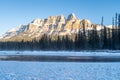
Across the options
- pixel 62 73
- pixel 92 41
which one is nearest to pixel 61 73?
pixel 62 73

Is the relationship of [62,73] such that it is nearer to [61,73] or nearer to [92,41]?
[61,73]

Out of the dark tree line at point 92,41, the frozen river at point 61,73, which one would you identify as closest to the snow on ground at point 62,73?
the frozen river at point 61,73

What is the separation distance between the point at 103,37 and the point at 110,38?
4590 mm

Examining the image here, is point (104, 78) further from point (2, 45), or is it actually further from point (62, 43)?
point (2, 45)

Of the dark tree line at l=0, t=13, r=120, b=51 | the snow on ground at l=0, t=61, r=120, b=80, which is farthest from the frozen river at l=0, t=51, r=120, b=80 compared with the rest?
the dark tree line at l=0, t=13, r=120, b=51

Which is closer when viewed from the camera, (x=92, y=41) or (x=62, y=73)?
(x=62, y=73)

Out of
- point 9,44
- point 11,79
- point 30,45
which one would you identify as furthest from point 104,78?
point 9,44

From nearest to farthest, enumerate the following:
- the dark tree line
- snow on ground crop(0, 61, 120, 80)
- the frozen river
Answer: snow on ground crop(0, 61, 120, 80) < the frozen river < the dark tree line

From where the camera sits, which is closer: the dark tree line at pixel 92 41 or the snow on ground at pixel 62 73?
the snow on ground at pixel 62 73

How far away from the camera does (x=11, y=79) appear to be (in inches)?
679

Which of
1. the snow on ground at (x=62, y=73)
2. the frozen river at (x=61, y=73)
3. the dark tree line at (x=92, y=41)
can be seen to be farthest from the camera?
the dark tree line at (x=92, y=41)

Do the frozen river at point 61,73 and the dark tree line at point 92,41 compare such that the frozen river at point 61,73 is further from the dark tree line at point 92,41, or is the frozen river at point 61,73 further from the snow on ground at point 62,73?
the dark tree line at point 92,41

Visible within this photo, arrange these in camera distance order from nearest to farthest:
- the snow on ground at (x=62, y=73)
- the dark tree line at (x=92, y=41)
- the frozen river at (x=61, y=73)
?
the snow on ground at (x=62, y=73) → the frozen river at (x=61, y=73) → the dark tree line at (x=92, y=41)

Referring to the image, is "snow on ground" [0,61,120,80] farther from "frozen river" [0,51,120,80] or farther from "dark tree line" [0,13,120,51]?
"dark tree line" [0,13,120,51]
